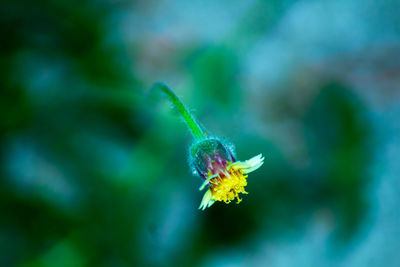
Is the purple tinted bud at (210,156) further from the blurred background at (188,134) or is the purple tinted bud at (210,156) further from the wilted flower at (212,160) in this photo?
the blurred background at (188,134)

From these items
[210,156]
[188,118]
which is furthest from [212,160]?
[188,118]

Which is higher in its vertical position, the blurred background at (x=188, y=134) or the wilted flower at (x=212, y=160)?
the blurred background at (x=188, y=134)

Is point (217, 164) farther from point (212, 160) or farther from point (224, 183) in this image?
point (224, 183)

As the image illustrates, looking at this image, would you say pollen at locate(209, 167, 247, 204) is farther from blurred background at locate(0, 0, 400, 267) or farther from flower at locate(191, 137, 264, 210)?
blurred background at locate(0, 0, 400, 267)

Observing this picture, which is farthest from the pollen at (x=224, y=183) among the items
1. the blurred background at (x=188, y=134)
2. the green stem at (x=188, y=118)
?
the blurred background at (x=188, y=134)

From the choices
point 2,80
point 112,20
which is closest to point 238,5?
point 112,20

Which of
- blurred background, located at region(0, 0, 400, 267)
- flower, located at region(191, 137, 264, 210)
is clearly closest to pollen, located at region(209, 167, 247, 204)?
flower, located at region(191, 137, 264, 210)

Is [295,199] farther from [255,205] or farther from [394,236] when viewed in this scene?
[394,236]
